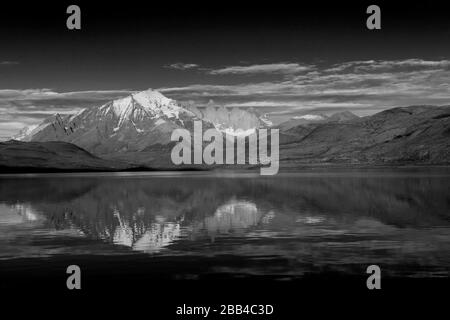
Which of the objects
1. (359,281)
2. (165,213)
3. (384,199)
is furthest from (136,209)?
(359,281)

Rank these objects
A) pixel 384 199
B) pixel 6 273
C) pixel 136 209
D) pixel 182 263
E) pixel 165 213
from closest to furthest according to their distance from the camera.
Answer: pixel 6 273, pixel 182 263, pixel 165 213, pixel 136 209, pixel 384 199

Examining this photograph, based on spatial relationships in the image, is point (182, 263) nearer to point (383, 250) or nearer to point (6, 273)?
point (6, 273)

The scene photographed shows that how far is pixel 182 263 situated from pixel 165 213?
32640 millimetres

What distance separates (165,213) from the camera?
65750 mm

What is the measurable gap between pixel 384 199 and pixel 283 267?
5232 centimetres

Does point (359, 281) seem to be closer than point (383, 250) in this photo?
Yes
